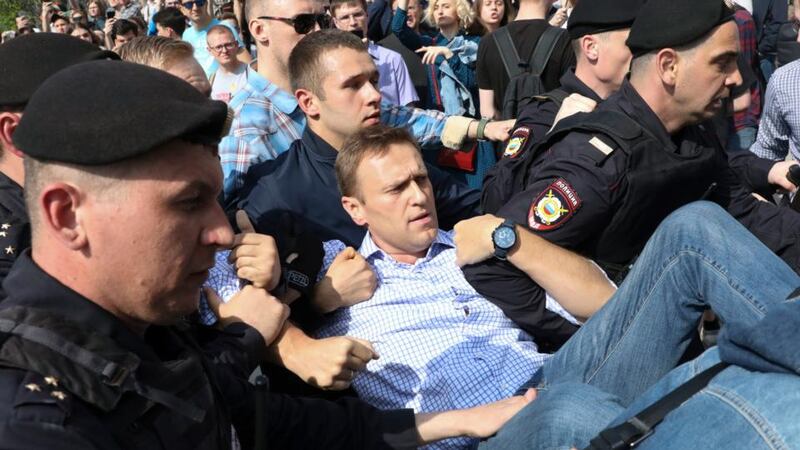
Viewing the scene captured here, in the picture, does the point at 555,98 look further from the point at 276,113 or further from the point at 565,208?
the point at 276,113

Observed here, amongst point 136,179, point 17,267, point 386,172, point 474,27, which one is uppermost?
point 136,179

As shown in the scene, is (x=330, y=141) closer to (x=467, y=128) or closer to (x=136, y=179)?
(x=467, y=128)

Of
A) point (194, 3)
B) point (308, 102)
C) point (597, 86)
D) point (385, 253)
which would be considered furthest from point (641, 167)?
point (194, 3)

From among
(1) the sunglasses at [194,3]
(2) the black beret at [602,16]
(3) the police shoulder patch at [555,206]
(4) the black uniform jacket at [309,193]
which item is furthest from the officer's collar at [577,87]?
(1) the sunglasses at [194,3]

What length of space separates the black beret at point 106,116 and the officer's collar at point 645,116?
6.75 ft

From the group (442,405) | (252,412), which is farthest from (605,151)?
(252,412)

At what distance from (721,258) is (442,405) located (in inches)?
38.8

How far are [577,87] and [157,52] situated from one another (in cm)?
198

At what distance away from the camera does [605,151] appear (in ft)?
9.37

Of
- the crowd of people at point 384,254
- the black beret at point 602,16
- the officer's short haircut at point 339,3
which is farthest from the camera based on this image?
the officer's short haircut at point 339,3

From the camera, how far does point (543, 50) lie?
514 centimetres

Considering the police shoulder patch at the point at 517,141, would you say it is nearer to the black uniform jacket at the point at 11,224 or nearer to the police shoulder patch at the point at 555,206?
the police shoulder patch at the point at 555,206

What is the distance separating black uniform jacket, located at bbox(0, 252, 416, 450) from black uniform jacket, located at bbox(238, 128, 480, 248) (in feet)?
3.57

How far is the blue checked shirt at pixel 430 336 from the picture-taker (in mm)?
2631
